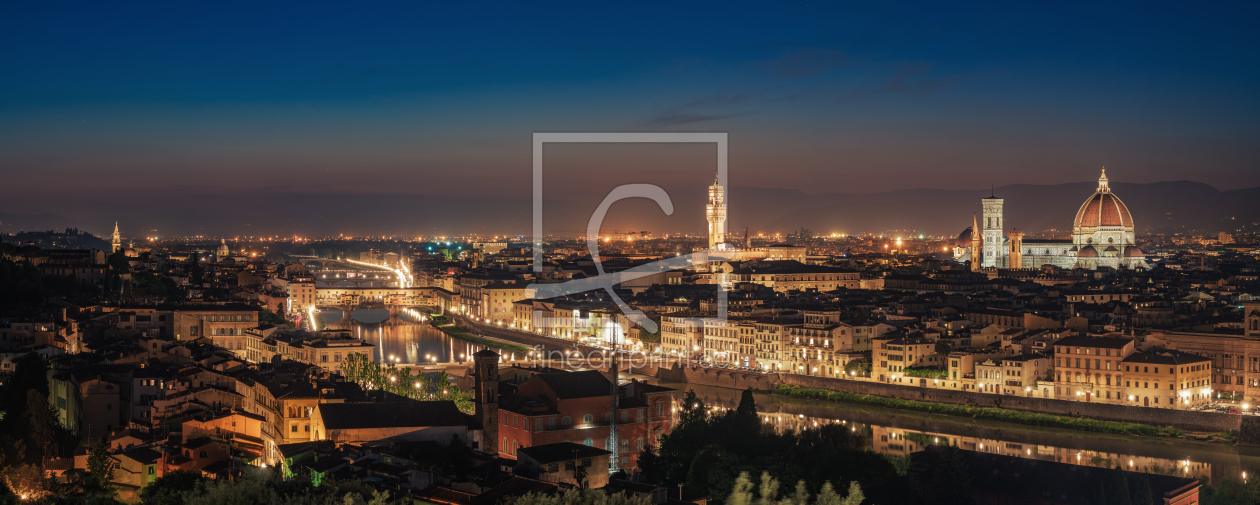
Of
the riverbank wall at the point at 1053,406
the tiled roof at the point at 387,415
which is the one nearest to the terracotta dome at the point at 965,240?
the riverbank wall at the point at 1053,406

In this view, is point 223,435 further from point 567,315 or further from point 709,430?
point 567,315

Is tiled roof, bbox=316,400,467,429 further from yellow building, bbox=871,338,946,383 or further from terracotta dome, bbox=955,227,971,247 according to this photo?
terracotta dome, bbox=955,227,971,247

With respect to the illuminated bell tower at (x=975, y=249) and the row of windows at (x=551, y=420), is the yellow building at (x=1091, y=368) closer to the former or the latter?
the row of windows at (x=551, y=420)

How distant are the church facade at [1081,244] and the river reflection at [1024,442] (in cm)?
2541

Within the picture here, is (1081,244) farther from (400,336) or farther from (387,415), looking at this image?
(387,415)

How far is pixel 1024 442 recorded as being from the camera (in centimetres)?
1367

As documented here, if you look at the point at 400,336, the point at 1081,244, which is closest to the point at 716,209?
the point at 1081,244

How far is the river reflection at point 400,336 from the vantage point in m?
21.5

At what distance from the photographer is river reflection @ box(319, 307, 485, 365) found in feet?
70.5

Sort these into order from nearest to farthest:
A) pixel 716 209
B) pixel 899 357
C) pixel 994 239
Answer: pixel 899 357 < pixel 994 239 < pixel 716 209

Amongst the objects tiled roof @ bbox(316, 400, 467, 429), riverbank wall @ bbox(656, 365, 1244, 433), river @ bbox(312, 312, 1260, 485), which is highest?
tiled roof @ bbox(316, 400, 467, 429)

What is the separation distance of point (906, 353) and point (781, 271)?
20.7 meters

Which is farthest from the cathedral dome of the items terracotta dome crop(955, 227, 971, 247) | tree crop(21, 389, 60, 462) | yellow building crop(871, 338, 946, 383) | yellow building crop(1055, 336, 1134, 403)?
tree crop(21, 389, 60, 462)

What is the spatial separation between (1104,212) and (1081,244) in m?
1.33
